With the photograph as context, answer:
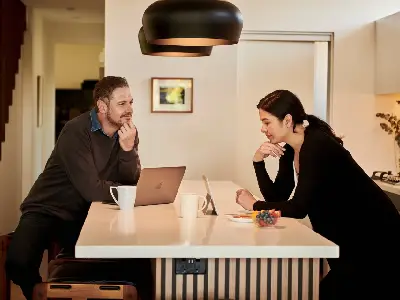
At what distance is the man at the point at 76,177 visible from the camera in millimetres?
3502

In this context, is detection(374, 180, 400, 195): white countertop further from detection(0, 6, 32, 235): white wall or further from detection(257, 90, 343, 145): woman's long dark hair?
detection(0, 6, 32, 235): white wall

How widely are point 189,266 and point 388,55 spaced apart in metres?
4.06

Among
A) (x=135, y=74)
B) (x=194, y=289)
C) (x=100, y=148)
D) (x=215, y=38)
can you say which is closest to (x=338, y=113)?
(x=135, y=74)

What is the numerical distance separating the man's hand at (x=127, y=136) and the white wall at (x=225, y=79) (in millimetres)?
2502

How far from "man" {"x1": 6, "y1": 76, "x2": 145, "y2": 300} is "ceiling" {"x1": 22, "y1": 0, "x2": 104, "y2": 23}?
17.1 feet

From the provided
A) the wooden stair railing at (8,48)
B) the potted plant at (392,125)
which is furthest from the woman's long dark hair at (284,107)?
the wooden stair railing at (8,48)

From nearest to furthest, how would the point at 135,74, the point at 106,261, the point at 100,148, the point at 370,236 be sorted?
the point at 370,236
the point at 106,261
the point at 100,148
the point at 135,74

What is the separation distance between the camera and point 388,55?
612 centimetres

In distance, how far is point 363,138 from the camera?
6504 millimetres

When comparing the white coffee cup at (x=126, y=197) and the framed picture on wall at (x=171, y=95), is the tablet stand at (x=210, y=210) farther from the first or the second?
the framed picture on wall at (x=171, y=95)

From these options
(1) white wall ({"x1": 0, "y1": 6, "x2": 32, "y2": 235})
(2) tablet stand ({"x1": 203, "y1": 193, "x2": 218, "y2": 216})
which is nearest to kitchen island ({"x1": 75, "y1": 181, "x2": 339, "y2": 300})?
(2) tablet stand ({"x1": 203, "y1": 193, "x2": 218, "y2": 216})

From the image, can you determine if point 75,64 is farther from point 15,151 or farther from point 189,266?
point 189,266

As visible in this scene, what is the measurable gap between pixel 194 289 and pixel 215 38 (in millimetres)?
1035

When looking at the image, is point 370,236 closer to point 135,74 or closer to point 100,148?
point 100,148
